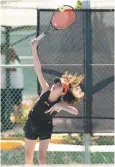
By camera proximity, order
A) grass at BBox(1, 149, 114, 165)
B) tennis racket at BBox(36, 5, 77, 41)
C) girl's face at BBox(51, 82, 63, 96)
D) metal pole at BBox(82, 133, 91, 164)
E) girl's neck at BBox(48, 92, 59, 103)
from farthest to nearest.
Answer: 1. grass at BBox(1, 149, 114, 165)
2. metal pole at BBox(82, 133, 91, 164)
3. tennis racket at BBox(36, 5, 77, 41)
4. girl's neck at BBox(48, 92, 59, 103)
5. girl's face at BBox(51, 82, 63, 96)

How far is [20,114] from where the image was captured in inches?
366

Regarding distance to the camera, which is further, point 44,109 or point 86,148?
point 86,148

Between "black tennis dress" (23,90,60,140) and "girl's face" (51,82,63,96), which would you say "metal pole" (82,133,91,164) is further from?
"girl's face" (51,82,63,96)

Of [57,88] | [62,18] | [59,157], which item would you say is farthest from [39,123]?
[59,157]

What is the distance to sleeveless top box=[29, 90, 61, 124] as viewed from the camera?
6.36 metres

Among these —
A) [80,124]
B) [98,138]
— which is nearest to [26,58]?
[98,138]

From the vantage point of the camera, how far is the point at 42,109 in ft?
20.9

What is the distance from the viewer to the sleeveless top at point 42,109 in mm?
6355

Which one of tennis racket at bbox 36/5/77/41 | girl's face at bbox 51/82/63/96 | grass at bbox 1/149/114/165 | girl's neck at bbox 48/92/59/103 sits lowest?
grass at bbox 1/149/114/165

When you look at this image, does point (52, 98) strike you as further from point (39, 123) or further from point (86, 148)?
point (86, 148)

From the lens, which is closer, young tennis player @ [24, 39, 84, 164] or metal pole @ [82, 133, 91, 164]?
young tennis player @ [24, 39, 84, 164]

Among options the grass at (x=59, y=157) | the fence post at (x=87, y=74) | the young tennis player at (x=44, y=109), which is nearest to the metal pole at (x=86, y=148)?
the fence post at (x=87, y=74)

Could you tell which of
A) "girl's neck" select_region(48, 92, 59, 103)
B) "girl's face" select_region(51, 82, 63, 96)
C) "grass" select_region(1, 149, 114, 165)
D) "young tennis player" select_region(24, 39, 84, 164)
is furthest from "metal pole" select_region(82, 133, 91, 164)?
"girl's face" select_region(51, 82, 63, 96)

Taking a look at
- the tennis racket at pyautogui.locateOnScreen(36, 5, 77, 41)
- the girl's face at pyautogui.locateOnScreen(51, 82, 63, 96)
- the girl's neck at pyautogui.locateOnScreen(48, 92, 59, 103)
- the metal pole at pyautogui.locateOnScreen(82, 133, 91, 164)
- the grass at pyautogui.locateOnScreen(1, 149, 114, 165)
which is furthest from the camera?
the grass at pyautogui.locateOnScreen(1, 149, 114, 165)
